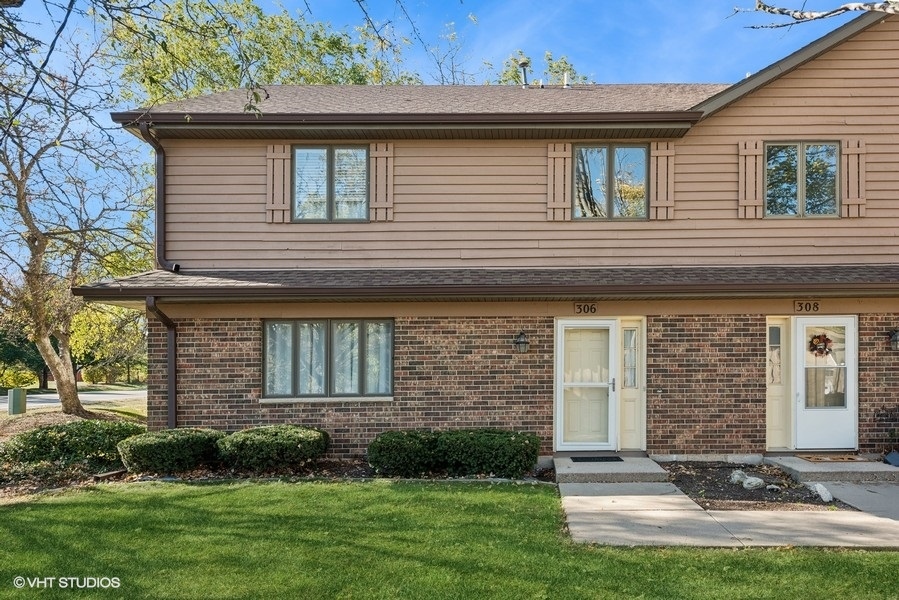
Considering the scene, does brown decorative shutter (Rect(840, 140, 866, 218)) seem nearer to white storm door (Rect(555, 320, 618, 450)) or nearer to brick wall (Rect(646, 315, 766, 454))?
brick wall (Rect(646, 315, 766, 454))

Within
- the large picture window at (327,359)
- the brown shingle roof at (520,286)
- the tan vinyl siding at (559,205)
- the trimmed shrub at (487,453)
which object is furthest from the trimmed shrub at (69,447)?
the trimmed shrub at (487,453)

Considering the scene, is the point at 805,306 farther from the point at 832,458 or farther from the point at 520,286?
the point at 520,286

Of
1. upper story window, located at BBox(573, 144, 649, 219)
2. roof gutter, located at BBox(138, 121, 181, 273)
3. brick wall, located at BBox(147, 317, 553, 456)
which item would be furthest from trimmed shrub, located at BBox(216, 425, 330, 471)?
upper story window, located at BBox(573, 144, 649, 219)

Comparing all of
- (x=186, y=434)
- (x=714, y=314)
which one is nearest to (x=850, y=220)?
(x=714, y=314)

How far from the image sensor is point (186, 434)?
292 inches

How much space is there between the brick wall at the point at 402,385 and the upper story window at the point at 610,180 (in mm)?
2317

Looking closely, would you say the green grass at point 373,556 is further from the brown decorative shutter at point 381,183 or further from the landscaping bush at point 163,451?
the brown decorative shutter at point 381,183

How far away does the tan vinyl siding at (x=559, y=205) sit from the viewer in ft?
27.8

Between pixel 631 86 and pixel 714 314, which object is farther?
pixel 631 86

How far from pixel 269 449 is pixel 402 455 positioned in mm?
1782

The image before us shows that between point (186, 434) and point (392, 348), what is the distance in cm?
310

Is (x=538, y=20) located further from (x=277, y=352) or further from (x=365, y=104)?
(x=277, y=352)

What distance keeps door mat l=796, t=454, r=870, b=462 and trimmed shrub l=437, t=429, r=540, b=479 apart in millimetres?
4122

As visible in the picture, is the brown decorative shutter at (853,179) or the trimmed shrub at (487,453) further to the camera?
the brown decorative shutter at (853,179)
